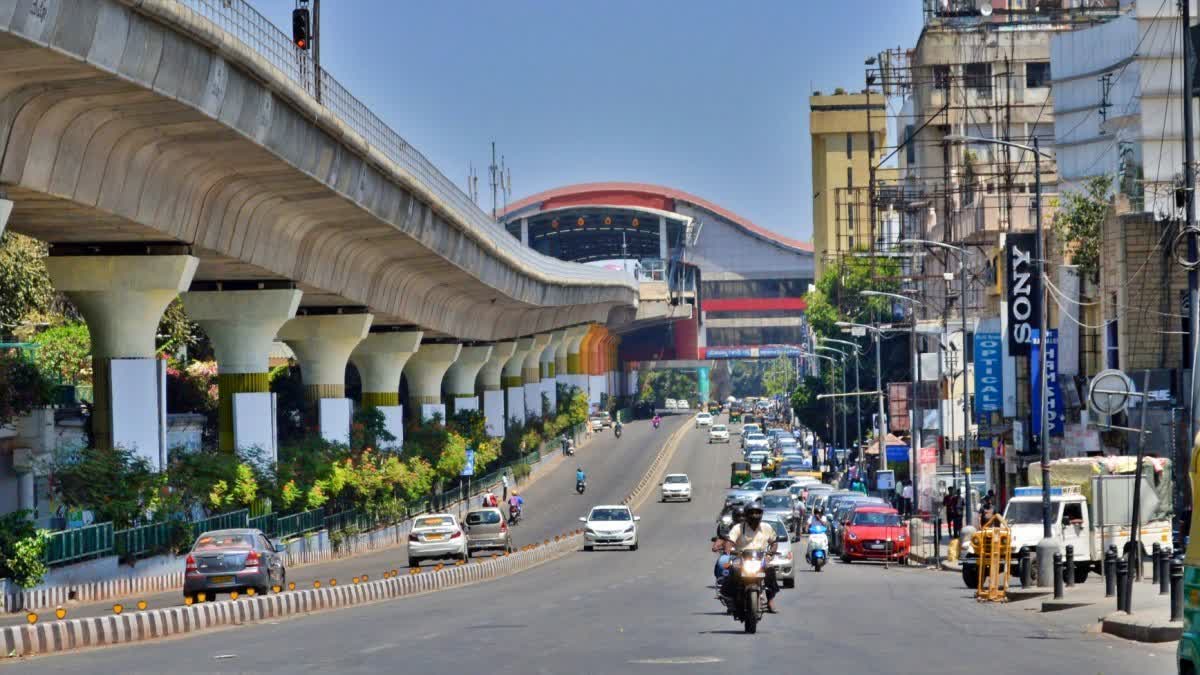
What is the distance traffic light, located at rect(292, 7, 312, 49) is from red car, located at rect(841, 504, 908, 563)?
2072cm

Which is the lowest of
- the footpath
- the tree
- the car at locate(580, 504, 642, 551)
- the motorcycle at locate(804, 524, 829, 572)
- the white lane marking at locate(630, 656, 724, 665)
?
the car at locate(580, 504, 642, 551)

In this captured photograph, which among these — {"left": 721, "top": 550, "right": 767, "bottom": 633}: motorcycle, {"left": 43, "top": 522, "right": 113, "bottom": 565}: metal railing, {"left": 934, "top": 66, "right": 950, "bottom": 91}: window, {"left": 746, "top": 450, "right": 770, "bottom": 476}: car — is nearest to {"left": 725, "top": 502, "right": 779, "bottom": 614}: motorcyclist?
{"left": 721, "top": 550, "right": 767, "bottom": 633}: motorcycle

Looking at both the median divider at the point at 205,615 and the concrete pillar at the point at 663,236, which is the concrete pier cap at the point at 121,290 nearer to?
the median divider at the point at 205,615

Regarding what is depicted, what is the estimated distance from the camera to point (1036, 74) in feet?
330

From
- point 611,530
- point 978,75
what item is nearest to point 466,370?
point 978,75

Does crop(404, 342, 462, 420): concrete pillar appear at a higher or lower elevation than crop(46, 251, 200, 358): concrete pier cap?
lower

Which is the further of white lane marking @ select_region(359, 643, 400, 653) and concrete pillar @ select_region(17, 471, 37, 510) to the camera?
concrete pillar @ select_region(17, 471, 37, 510)

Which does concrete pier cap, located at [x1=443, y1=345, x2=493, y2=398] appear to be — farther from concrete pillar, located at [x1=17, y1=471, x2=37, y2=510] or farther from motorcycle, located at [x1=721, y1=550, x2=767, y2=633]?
motorcycle, located at [x1=721, y1=550, x2=767, y2=633]

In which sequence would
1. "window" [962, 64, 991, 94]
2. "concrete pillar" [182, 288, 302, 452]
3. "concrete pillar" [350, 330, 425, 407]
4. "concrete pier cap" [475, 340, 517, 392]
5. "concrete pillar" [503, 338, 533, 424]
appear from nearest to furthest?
1. "concrete pillar" [182, 288, 302, 452]
2. "concrete pillar" [350, 330, 425, 407]
3. "window" [962, 64, 991, 94]
4. "concrete pier cap" [475, 340, 517, 392]
5. "concrete pillar" [503, 338, 533, 424]

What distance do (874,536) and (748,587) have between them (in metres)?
28.5

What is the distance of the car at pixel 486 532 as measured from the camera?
50.5 m

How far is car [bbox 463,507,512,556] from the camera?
166 ft

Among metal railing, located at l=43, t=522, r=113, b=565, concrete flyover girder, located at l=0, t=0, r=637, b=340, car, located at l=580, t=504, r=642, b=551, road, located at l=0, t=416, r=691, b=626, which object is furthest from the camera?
car, located at l=580, t=504, r=642, b=551

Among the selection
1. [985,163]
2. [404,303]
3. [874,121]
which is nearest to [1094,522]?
[404,303]
